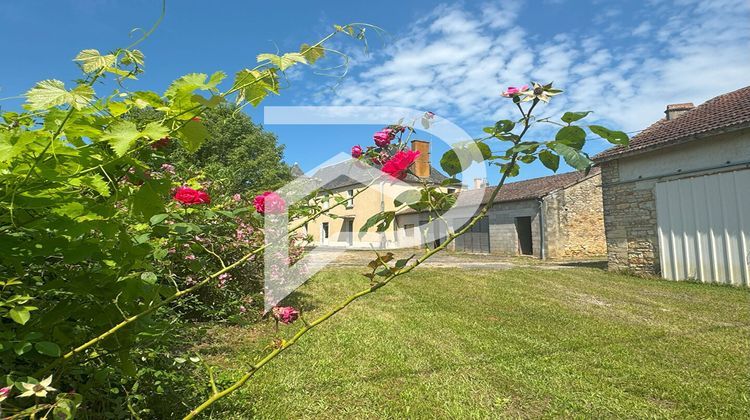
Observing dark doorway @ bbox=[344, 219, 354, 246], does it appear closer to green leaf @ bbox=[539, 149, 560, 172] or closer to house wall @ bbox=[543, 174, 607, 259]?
house wall @ bbox=[543, 174, 607, 259]

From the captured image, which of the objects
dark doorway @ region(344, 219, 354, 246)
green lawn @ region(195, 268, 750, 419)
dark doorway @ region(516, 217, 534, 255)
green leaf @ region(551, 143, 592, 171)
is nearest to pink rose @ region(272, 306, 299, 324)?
green lawn @ region(195, 268, 750, 419)

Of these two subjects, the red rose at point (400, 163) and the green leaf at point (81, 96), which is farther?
the red rose at point (400, 163)

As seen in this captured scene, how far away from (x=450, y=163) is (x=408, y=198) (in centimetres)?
19

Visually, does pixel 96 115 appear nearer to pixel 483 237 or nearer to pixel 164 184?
pixel 164 184

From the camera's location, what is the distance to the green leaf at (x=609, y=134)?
1.14 m

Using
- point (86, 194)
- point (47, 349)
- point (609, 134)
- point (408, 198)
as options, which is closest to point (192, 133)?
point (86, 194)

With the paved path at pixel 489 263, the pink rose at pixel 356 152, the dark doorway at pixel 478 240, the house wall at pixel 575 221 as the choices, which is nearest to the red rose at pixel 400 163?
the pink rose at pixel 356 152

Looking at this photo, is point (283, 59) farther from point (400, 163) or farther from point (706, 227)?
point (706, 227)

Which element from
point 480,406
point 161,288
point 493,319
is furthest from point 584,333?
point 161,288

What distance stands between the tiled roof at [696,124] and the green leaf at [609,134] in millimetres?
9726

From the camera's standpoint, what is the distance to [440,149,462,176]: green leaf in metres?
1.38

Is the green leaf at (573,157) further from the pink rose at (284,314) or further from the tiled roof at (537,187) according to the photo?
the tiled roof at (537,187)

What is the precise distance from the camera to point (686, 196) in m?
9.42

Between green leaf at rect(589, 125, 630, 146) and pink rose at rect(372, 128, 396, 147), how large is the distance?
810mm
